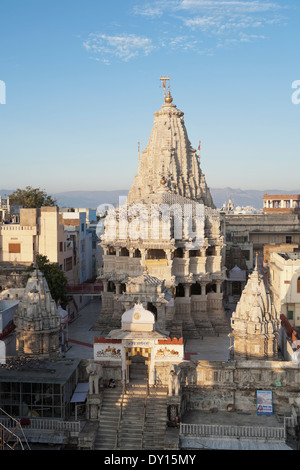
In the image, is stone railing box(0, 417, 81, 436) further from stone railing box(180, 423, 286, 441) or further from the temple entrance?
stone railing box(180, 423, 286, 441)

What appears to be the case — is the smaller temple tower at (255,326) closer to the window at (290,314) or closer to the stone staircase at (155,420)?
the stone staircase at (155,420)

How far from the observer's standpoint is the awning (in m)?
26.6

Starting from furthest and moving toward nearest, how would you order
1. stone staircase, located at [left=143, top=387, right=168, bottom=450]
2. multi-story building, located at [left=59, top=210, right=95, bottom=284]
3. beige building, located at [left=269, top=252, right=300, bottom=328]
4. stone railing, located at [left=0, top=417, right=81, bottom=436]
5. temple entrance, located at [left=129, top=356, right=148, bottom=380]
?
multi-story building, located at [left=59, top=210, right=95, bottom=284] → beige building, located at [left=269, top=252, right=300, bottom=328] → temple entrance, located at [left=129, top=356, right=148, bottom=380] → stone railing, located at [left=0, top=417, right=81, bottom=436] → stone staircase, located at [left=143, top=387, right=168, bottom=450]

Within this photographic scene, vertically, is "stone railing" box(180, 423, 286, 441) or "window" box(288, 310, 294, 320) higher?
"window" box(288, 310, 294, 320)

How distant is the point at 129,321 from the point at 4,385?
729 centimetres

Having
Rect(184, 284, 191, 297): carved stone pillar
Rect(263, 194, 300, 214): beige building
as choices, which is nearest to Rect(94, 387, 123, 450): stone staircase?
Rect(184, 284, 191, 297): carved stone pillar

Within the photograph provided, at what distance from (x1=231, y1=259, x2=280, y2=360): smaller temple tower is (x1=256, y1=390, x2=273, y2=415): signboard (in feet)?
5.99

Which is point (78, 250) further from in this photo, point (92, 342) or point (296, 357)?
point (296, 357)

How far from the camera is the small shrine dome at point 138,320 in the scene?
28.7 meters

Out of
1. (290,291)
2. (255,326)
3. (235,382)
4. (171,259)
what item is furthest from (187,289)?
(235,382)

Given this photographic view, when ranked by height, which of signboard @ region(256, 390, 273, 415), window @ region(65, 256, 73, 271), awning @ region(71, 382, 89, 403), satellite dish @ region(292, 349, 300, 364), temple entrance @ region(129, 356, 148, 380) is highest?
window @ region(65, 256, 73, 271)

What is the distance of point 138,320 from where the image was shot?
28.7 metres

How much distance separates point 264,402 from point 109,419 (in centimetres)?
832

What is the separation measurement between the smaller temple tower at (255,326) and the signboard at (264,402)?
5.99 feet
